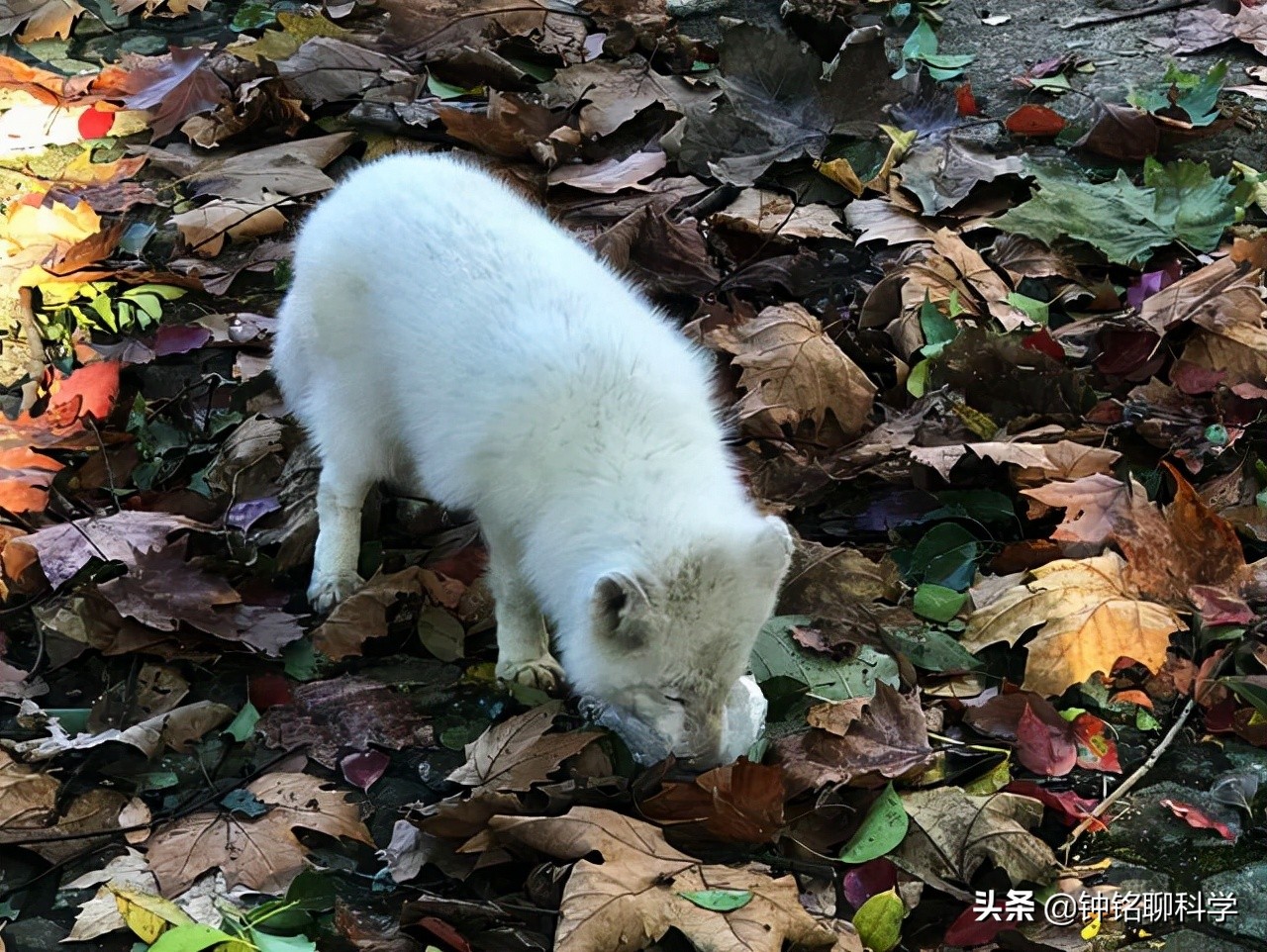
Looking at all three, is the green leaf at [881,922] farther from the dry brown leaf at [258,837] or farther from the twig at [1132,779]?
the dry brown leaf at [258,837]

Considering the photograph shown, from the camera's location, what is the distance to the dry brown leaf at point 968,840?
308 cm

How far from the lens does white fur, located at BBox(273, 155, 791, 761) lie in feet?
10.1

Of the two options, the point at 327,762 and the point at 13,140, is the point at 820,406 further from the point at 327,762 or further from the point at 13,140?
the point at 13,140

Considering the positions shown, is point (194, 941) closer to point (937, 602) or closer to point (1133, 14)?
point (937, 602)

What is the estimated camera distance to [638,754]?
3.40 meters

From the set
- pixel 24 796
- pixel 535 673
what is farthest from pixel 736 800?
pixel 24 796

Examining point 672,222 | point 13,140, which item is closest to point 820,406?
point 672,222

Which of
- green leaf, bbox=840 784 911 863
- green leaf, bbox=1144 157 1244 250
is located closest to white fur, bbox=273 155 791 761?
green leaf, bbox=840 784 911 863

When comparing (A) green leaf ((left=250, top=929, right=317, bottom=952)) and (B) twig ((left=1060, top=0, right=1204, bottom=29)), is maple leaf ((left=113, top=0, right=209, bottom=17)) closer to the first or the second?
(B) twig ((left=1060, top=0, right=1204, bottom=29))

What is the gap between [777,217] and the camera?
530 centimetres

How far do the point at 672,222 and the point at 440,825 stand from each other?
2.71 meters

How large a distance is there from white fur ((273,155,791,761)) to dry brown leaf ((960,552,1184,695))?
0.75m

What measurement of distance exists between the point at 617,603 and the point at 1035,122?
3503mm

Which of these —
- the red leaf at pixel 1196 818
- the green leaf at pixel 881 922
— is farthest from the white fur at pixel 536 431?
the red leaf at pixel 1196 818
